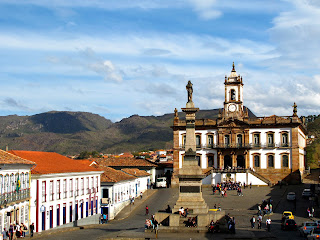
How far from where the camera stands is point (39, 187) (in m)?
41.0

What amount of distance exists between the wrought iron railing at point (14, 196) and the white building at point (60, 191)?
1.48 meters

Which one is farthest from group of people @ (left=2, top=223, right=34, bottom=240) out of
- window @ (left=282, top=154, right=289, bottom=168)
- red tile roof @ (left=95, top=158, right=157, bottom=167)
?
window @ (left=282, top=154, right=289, bottom=168)

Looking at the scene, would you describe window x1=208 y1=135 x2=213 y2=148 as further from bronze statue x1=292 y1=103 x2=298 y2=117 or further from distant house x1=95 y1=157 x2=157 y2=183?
bronze statue x1=292 y1=103 x2=298 y2=117

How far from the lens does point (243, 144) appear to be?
76000mm

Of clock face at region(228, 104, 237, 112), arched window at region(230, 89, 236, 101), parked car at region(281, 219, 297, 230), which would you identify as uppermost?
arched window at region(230, 89, 236, 101)

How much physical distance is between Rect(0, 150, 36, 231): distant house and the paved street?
A: 9.31 feet

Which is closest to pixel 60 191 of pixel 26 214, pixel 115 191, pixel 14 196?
pixel 26 214

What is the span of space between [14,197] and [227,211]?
21.1 m

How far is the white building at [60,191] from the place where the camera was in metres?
40.8

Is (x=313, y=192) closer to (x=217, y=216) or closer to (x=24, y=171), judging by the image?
(x=217, y=216)

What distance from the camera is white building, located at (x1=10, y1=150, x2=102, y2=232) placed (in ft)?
134

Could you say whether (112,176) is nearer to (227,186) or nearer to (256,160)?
(227,186)

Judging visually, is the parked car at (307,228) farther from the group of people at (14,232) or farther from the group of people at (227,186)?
the group of people at (227,186)

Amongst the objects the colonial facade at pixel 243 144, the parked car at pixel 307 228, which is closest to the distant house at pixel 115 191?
the colonial facade at pixel 243 144
